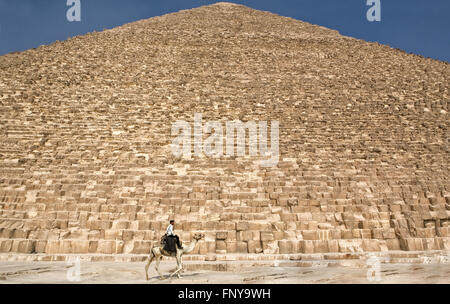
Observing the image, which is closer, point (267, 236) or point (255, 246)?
point (255, 246)

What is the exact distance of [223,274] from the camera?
530 cm

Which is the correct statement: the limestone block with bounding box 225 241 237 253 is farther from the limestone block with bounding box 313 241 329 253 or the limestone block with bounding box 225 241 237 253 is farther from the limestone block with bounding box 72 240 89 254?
the limestone block with bounding box 72 240 89 254

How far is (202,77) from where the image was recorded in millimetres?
15773

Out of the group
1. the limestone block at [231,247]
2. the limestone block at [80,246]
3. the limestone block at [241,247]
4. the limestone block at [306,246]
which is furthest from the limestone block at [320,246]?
the limestone block at [80,246]

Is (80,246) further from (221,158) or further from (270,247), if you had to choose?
(221,158)

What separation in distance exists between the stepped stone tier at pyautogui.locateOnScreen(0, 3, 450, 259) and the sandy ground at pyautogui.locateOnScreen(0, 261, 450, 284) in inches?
48.4

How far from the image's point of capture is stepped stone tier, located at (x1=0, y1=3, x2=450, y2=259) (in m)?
7.43

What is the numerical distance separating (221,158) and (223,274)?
4.79 meters

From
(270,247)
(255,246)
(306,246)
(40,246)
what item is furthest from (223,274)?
(40,246)

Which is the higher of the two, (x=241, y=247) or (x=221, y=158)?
(x=221, y=158)

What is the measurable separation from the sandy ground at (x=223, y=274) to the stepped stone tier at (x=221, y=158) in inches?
48.4

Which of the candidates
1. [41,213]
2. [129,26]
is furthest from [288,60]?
[41,213]
